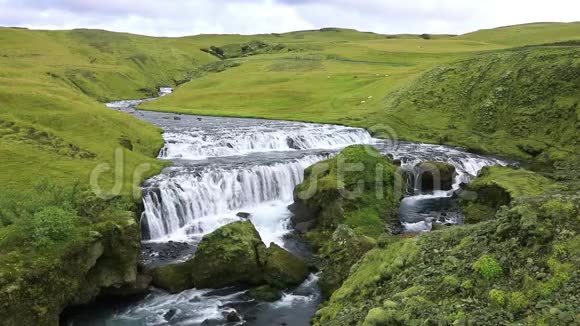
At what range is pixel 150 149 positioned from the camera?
5000cm

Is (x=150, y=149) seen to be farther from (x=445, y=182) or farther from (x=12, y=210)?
(x=445, y=182)

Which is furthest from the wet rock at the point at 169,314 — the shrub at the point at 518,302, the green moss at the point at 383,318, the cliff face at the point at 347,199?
the shrub at the point at 518,302

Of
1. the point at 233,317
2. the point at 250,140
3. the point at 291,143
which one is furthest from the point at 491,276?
the point at 291,143

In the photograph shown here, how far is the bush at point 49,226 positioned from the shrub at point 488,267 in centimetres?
1793

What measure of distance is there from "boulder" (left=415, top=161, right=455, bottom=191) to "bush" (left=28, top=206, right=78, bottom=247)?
3269 cm

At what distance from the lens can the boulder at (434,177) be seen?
4606 centimetres

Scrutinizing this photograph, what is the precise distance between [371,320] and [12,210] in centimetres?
1907

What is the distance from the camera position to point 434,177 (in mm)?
46000

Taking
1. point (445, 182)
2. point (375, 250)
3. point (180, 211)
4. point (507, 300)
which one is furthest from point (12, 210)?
point (445, 182)

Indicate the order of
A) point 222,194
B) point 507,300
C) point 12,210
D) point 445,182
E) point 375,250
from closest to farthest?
1. point 507,300
2. point 375,250
3. point 12,210
4. point 222,194
5. point 445,182

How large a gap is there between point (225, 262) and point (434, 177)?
25.9m

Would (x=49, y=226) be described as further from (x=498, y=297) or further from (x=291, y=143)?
(x=291, y=143)

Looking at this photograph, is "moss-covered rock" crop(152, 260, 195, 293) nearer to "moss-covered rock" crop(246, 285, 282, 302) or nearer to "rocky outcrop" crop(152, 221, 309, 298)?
"rocky outcrop" crop(152, 221, 309, 298)

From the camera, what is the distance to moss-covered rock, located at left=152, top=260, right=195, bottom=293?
27078mm
